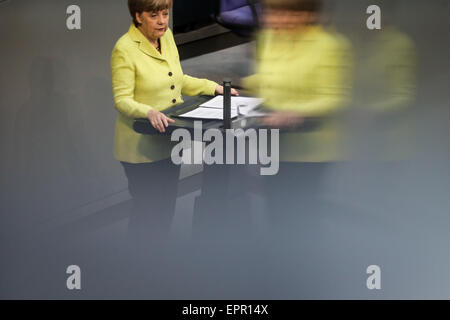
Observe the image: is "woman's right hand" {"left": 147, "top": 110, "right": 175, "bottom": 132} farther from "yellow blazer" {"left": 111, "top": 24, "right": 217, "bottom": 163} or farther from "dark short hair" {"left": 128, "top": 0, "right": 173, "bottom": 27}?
"dark short hair" {"left": 128, "top": 0, "right": 173, "bottom": 27}

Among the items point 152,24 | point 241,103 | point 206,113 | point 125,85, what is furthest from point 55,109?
point 241,103

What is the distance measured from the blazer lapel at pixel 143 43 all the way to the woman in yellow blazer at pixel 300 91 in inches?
17.3

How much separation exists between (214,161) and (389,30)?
1.05 meters

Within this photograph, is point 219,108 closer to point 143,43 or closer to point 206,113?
point 206,113

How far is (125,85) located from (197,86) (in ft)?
1.13

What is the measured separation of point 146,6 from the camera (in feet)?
9.41

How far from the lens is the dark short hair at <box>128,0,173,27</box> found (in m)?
2.86

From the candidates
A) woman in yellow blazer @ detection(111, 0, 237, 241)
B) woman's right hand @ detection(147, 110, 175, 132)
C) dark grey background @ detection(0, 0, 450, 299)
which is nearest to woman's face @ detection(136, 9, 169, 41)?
woman in yellow blazer @ detection(111, 0, 237, 241)

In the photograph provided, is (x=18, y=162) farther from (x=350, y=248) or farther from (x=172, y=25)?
(x=350, y=248)

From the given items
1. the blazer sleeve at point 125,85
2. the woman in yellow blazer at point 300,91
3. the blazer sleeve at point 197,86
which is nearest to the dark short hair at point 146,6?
the blazer sleeve at point 125,85

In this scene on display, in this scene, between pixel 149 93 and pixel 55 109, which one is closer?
pixel 149 93

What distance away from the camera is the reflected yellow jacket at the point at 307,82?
2.89 m

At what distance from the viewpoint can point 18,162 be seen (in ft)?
9.92

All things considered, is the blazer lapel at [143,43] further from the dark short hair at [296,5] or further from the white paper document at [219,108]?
the dark short hair at [296,5]
